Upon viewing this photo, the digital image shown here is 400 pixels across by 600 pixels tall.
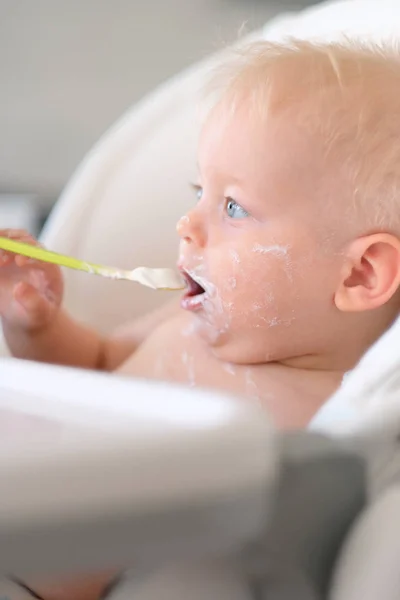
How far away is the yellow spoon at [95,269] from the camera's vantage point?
617 mm

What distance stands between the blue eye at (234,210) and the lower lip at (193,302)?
7 centimetres

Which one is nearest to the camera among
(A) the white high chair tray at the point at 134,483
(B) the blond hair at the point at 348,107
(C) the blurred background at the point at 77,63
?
(A) the white high chair tray at the point at 134,483

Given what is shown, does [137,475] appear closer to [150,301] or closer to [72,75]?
[150,301]

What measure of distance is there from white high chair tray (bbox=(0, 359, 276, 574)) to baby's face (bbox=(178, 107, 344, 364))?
271 mm

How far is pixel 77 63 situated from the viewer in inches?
57.6

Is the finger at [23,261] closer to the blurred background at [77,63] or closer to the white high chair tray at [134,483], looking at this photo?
the white high chair tray at [134,483]

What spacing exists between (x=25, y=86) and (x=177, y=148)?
2.31ft

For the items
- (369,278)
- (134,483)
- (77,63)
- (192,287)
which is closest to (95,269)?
(192,287)

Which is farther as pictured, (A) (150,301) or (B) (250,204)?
(A) (150,301)

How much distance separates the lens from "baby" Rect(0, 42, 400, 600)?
59 cm

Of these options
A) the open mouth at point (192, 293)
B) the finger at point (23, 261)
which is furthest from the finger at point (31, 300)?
the open mouth at point (192, 293)

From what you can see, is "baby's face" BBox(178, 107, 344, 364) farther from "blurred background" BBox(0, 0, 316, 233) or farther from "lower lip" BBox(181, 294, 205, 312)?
"blurred background" BBox(0, 0, 316, 233)

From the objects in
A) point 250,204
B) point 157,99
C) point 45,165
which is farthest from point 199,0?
point 250,204

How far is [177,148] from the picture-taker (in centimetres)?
86
